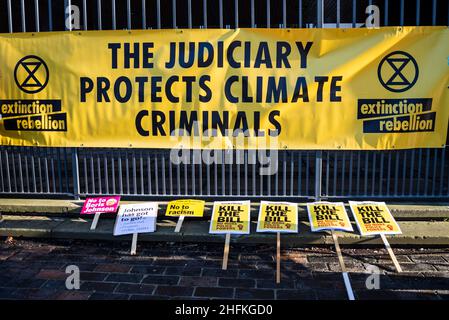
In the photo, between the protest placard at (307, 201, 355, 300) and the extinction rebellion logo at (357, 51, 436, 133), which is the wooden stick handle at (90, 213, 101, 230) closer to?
the protest placard at (307, 201, 355, 300)

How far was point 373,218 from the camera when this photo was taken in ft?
16.2

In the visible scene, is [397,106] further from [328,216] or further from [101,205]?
[101,205]

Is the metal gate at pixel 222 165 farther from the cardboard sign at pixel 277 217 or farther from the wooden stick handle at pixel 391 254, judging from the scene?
the wooden stick handle at pixel 391 254

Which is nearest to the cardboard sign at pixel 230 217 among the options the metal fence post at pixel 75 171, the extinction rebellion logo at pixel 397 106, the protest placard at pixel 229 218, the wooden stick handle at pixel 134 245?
the protest placard at pixel 229 218

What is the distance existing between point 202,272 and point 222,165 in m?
1.66

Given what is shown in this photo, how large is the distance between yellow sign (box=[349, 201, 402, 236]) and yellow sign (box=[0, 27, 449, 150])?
740 millimetres

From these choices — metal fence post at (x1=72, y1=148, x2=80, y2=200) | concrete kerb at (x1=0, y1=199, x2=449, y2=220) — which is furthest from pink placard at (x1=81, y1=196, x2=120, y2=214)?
metal fence post at (x1=72, y1=148, x2=80, y2=200)

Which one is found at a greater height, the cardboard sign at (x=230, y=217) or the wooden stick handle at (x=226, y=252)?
the cardboard sign at (x=230, y=217)

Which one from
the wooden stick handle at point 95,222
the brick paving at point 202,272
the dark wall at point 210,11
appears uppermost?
the dark wall at point 210,11

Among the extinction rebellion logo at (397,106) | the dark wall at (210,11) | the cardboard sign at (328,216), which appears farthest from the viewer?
the dark wall at (210,11)

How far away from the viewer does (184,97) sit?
530cm

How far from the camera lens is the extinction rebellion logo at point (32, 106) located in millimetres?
5508

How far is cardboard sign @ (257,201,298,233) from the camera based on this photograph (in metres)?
4.90

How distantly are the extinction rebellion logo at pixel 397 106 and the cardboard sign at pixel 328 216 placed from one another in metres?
1.04
